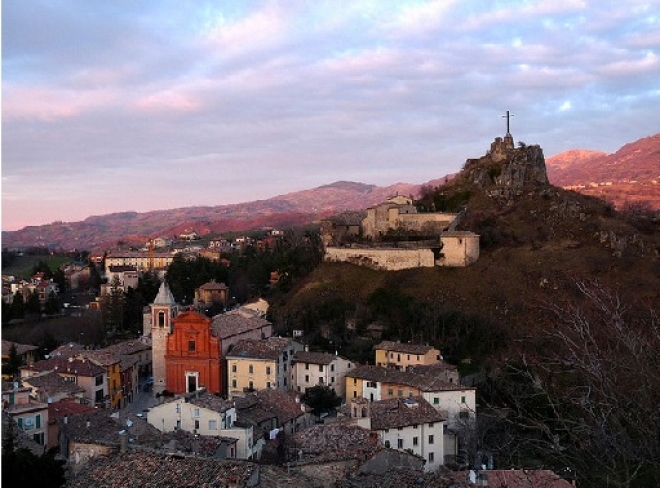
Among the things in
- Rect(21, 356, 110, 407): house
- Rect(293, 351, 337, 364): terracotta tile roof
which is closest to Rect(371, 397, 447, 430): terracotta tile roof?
Rect(293, 351, 337, 364): terracotta tile roof

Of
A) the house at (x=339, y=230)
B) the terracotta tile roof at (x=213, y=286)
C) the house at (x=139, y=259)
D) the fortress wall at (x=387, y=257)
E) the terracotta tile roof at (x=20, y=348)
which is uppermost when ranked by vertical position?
the house at (x=339, y=230)

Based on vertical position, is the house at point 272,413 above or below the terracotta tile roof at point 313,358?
below

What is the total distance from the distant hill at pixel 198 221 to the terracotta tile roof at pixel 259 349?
11.6 m

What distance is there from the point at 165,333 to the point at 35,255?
125 ft

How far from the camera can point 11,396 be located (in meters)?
21.2

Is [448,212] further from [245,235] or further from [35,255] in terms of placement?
[245,235]

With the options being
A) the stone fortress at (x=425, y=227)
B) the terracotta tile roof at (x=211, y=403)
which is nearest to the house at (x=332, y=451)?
the terracotta tile roof at (x=211, y=403)

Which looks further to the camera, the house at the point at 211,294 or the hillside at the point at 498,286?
the house at the point at 211,294

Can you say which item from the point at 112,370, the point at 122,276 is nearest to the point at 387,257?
the point at 112,370

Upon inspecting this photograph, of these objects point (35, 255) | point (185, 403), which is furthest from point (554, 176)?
point (185, 403)

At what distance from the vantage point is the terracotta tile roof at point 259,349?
31297 mm

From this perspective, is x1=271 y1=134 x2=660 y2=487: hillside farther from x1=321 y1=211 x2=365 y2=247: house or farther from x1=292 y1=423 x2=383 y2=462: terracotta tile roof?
x1=292 y1=423 x2=383 y2=462: terracotta tile roof

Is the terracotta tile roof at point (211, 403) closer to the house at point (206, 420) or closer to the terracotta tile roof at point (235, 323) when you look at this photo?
the house at point (206, 420)

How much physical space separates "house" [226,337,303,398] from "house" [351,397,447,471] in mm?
8062
